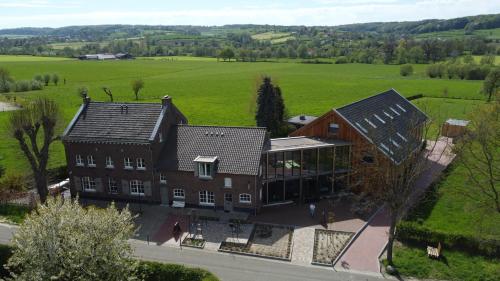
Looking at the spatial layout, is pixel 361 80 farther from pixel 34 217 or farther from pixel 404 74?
pixel 34 217

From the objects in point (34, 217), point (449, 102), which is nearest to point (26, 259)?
point (34, 217)

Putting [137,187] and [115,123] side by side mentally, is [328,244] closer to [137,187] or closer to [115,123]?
[137,187]

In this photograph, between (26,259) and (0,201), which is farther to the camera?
(0,201)

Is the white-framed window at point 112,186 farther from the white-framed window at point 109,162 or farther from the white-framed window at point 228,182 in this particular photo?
the white-framed window at point 228,182

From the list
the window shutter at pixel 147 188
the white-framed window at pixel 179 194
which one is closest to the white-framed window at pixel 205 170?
the white-framed window at pixel 179 194

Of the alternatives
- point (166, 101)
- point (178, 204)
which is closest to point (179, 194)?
point (178, 204)
